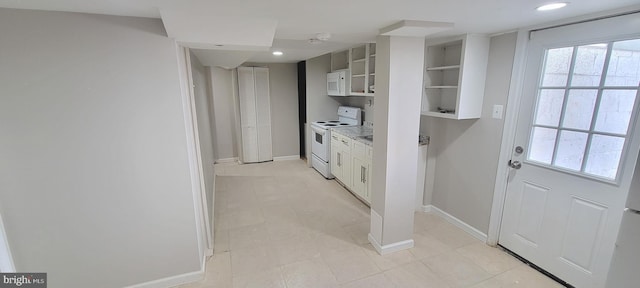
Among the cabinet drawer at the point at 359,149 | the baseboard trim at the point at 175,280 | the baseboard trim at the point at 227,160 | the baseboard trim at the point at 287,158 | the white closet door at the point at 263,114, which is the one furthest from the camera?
the baseboard trim at the point at 287,158

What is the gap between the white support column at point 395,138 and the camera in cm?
215

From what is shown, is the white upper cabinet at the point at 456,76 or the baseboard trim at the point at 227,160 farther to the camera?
the baseboard trim at the point at 227,160

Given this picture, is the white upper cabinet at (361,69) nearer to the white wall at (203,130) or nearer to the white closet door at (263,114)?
the white closet door at (263,114)

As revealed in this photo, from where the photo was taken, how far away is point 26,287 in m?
1.77

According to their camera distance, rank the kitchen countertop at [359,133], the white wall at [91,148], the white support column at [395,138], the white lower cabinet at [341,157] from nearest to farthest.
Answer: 1. the white wall at [91,148]
2. the white support column at [395,138]
3. the kitchen countertop at [359,133]
4. the white lower cabinet at [341,157]

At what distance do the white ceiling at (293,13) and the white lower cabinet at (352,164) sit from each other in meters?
1.71

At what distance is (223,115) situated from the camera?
538 centimetres

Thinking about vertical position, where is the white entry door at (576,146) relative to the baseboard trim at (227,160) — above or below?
above

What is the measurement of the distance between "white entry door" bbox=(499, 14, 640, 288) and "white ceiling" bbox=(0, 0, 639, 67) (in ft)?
0.79

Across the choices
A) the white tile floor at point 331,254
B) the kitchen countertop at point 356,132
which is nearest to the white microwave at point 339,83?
the kitchen countertop at point 356,132

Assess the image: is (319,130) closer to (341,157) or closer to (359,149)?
(341,157)

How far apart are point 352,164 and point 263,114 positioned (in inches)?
97.9

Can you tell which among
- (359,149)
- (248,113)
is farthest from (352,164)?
(248,113)

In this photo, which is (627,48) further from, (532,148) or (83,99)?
(83,99)
